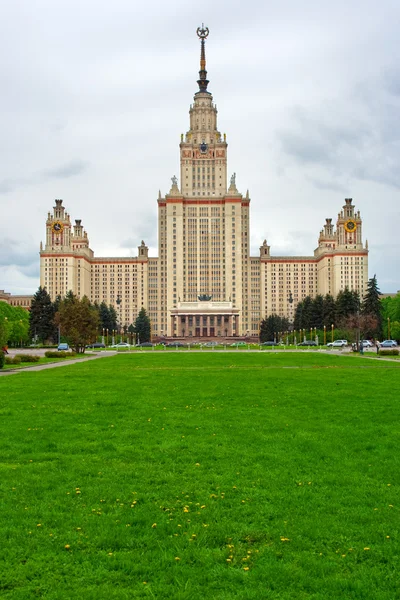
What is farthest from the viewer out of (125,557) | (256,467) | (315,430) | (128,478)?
(315,430)

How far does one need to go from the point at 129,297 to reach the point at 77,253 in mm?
21663

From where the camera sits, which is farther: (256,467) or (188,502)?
(256,467)

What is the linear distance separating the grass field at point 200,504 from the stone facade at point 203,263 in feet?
496

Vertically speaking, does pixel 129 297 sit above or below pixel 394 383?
above

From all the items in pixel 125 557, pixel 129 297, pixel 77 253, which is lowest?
pixel 125 557

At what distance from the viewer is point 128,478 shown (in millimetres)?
8969

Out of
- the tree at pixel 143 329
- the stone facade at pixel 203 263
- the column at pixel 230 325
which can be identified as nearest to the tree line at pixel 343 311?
the column at pixel 230 325

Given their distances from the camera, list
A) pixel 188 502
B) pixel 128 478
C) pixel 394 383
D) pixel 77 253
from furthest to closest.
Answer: pixel 77 253
pixel 394 383
pixel 128 478
pixel 188 502

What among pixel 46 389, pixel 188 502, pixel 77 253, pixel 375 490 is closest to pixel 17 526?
pixel 188 502

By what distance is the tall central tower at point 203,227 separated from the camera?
170 metres

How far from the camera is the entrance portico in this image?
16438 centimetres

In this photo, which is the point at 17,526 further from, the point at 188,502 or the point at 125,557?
the point at 188,502

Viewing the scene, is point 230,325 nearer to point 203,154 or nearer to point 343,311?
point 203,154

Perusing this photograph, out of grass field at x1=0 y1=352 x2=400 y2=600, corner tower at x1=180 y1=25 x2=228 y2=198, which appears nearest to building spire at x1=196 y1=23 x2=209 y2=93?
corner tower at x1=180 y1=25 x2=228 y2=198
